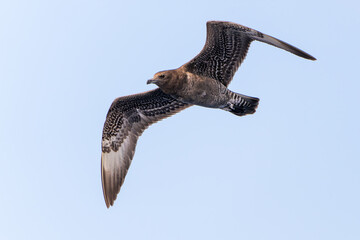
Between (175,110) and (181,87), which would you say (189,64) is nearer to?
(181,87)

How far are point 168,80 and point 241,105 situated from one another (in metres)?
1.88

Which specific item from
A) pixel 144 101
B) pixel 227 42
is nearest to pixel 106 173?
pixel 144 101

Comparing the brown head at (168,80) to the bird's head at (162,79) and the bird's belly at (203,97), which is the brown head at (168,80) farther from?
the bird's belly at (203,97)

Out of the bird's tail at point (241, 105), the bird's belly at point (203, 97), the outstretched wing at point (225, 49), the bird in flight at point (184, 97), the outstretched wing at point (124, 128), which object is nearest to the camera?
the outstretched wing at point (225, 49)

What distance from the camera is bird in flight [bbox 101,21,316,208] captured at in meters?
11.6

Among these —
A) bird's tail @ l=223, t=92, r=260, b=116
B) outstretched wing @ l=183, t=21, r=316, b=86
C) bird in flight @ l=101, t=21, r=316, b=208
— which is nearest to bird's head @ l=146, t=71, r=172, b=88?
bird in flight @ l=101, t=21, r=316, b=208

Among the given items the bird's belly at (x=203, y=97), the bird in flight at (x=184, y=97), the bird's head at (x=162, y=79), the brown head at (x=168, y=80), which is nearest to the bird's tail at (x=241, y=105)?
the bird in flight at (x=184, y=97)

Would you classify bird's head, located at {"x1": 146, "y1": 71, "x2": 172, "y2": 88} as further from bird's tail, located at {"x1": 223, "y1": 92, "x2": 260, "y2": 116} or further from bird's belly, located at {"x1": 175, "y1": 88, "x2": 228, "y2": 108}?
bird's tail, located at {"x1": 223, "y1": 92, "x2": 260, "y2": 116}

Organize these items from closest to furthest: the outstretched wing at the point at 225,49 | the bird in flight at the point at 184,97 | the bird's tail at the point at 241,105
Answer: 1. the outstretched wing at the point at 225,49
2. the bird in flight at the point at 184,97
3. the bird's tail at the point at 241,105

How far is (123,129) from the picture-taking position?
13.3m

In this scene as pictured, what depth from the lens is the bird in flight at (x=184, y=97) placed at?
11579mm

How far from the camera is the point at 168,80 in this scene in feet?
37.9

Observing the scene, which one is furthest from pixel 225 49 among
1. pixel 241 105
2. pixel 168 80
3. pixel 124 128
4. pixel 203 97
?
pixel 124 128

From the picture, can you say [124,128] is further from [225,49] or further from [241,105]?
[225,49]
